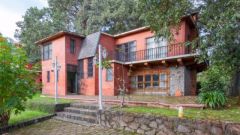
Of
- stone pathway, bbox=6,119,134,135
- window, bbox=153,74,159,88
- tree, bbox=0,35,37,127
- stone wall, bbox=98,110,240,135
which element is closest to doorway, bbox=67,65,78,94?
window, bbox=153,74,159,88

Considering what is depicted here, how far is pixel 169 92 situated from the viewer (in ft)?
53.2

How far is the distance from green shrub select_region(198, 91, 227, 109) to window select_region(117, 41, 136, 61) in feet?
33.9

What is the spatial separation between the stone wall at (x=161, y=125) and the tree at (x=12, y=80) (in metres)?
3.34

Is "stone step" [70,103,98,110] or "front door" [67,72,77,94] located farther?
"front door" [67,72,77,94]

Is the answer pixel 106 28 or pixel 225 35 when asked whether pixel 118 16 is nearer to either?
pixel 106 28

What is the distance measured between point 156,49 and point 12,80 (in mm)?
11237

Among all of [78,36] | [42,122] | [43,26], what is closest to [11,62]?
[42,122]

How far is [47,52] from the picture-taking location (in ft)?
77.2

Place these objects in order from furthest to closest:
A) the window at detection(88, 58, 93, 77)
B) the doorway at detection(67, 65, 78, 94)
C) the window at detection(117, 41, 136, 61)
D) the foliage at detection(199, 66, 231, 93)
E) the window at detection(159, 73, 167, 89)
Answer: the doorway at detection(67, 65, 78, 94) → the window at detection(88, 58, 93, 77) → the window at detection(117, 41, 136, 61) → the window at detection(159, 73, 167, 89) → the foliage at detection(199, 66, 231, 93)

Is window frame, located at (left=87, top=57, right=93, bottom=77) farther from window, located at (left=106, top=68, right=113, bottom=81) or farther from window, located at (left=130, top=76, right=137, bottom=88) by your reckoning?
window, located at (left=130, top=76, right=137, bottom=88)

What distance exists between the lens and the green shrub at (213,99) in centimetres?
863

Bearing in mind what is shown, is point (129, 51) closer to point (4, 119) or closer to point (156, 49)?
point (156, 49)

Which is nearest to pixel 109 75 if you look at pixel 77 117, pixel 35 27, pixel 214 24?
pixel 77 117

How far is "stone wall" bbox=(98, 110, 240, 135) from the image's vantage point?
576 centimetres
